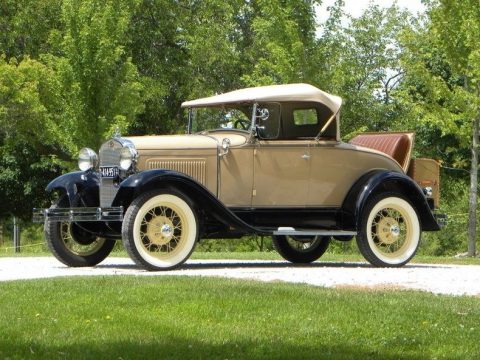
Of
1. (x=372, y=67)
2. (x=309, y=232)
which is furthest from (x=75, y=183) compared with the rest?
(x=372, y=67)

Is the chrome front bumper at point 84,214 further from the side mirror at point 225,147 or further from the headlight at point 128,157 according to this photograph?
the side mirror at point 225,147

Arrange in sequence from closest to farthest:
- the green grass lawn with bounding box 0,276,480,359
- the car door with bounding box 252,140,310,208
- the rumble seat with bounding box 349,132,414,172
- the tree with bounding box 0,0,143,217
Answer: the green grass lawn with bounding box 0,276,480,359, the car door with bounding box 252,140,310,208, the rumble seat with bounding box 349,132,414,172, the tree with bounding box 0,0,143,217

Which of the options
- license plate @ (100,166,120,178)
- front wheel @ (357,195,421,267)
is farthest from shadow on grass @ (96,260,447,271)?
license plate @ (100,166,120,178)

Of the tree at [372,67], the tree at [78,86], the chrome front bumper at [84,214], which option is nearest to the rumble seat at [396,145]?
the chrome front bumper at [84,214]

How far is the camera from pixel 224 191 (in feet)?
45.0

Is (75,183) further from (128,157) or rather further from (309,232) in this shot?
(309,232)

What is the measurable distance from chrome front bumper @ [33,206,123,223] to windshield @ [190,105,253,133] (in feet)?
7.39

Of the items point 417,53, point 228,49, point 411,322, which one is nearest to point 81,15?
point 417,53

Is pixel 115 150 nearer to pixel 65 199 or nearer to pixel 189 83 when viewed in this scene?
pixel 65 199

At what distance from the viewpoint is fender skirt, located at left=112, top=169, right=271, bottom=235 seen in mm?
12688

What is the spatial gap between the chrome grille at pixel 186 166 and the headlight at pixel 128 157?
32 cm

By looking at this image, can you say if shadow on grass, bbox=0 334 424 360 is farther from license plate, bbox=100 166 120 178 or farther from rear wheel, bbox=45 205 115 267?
rear wheel, bbox=45 205 115 267

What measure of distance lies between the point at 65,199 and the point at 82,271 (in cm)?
151

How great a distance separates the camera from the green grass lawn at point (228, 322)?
7.46m
